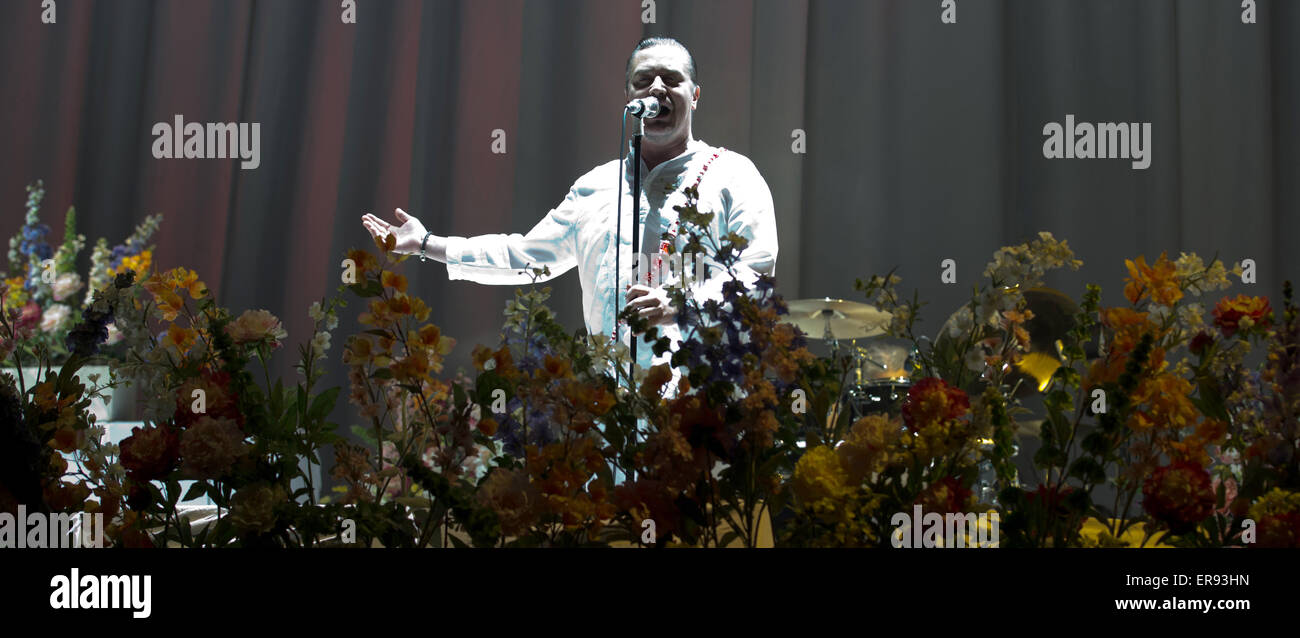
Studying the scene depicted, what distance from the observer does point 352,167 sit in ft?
12.9

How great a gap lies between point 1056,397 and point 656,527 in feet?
1.14

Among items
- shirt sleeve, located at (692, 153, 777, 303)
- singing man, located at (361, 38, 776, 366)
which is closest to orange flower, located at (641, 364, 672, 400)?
shirt sleeve, located at (692, 153, 777, 303)

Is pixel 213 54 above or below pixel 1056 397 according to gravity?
above

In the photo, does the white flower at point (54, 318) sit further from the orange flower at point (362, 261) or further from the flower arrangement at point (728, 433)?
the orange flower at point (362, 261)

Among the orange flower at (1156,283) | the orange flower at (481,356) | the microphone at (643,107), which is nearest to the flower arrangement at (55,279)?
the microphone at (643,107)

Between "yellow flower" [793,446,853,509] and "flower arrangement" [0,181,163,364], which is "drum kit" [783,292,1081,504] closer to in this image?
"yellow flower" [793,446,853,509]

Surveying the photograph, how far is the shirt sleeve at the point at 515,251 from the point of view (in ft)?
7.46

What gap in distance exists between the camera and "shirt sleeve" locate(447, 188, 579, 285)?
2273mm

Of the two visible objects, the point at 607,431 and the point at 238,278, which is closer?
the point at 607,431

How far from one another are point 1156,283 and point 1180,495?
0.18m

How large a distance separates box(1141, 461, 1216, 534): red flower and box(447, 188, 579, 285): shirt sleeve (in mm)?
1637

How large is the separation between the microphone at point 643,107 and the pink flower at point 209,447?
132 centimetres
